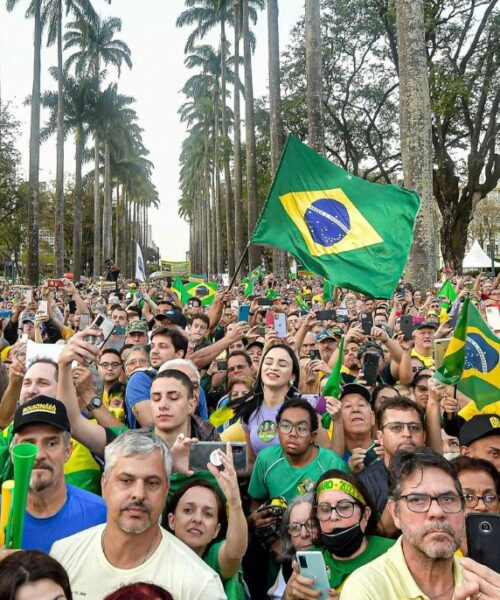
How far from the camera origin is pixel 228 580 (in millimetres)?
3012

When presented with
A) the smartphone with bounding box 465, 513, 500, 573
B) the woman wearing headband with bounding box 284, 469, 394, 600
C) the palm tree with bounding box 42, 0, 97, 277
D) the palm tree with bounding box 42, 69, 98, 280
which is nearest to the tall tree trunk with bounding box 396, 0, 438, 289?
the woman wearing headband with bounding box 284, 469, 394, 600

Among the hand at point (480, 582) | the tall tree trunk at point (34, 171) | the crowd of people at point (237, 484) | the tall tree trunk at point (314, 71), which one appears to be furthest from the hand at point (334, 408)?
the tall tree trunk at point (34, 171)

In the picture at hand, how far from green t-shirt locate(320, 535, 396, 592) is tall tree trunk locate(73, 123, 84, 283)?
33935 millimetres

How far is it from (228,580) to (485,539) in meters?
1.51

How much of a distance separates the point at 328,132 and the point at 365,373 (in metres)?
27.7

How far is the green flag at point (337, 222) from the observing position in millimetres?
6051

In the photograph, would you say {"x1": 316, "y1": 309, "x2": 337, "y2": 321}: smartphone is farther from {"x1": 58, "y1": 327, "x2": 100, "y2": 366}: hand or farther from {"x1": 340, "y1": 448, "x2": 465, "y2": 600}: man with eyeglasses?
{"x1": 340, "y1": 448, "x2": 465, "y2": 600}: man with eyeglasses

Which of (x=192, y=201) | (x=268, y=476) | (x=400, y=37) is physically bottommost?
(x=268, y=476)

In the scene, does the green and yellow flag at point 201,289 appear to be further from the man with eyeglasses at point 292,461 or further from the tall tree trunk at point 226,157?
the tall tree trunk at point 226,157

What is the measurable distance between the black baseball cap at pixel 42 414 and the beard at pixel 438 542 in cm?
175

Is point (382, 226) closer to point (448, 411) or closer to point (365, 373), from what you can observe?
point (365, 373)

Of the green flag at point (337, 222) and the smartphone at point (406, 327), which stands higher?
the green flag at point (337, 222)

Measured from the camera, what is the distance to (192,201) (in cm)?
9725

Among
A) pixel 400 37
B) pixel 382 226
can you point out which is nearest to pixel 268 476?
pixel 382 226
